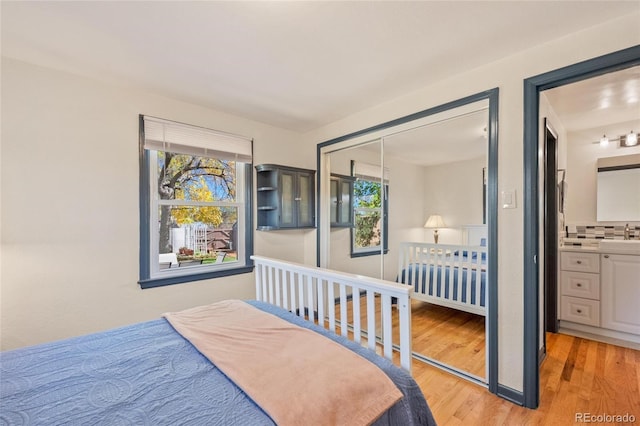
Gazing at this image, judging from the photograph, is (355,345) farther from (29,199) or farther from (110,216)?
(29,199)

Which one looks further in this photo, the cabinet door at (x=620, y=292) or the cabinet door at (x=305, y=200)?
the cabinet door at (x=305, y=200)

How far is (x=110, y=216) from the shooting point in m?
2.21

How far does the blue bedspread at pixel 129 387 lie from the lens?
0.87 metres

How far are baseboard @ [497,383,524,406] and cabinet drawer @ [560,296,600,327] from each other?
1596 millimetres

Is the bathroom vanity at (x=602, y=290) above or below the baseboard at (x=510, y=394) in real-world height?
above

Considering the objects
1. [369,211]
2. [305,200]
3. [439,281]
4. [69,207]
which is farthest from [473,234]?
[69,207]

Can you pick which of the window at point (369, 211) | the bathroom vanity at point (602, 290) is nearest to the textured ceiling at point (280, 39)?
the window at point (369, 211)

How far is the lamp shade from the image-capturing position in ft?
8.08

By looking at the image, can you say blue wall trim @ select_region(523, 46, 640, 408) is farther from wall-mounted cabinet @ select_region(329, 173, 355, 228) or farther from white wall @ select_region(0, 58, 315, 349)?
white wall @ select_region(0, 58, 315, 349)

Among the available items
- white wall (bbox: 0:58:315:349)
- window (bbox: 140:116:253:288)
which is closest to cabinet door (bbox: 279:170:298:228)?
window (bbox: 140:116:253:288)

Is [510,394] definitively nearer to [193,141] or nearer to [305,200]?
[305,200]

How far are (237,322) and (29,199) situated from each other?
1.71m

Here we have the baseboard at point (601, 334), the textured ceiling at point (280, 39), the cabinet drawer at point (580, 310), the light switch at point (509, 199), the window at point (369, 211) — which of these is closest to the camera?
the textured ceiling at point (280, 39)

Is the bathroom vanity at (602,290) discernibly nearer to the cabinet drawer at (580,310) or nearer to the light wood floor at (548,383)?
the cabinet drawer at (580,310)
